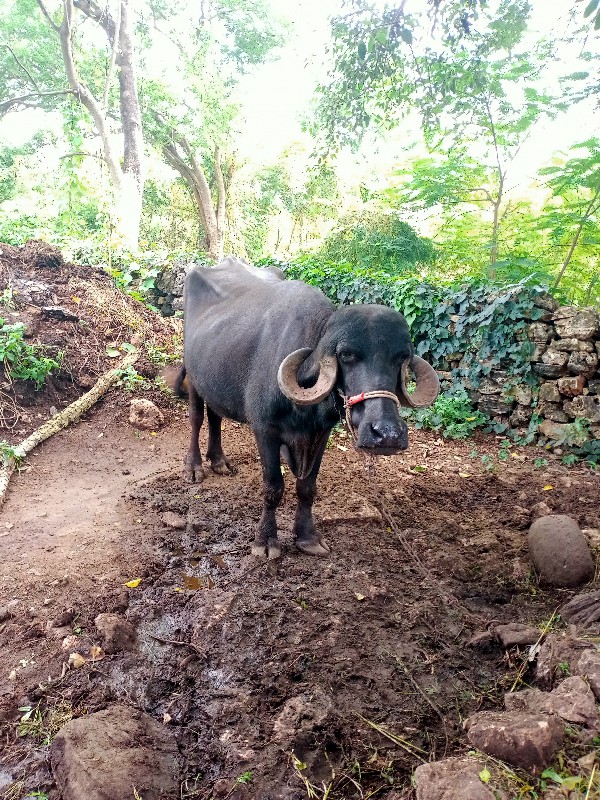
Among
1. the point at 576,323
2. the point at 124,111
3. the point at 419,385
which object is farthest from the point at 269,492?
the point at 124,111

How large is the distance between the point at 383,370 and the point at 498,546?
1.76m

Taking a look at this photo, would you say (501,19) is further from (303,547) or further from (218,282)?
(303,547)

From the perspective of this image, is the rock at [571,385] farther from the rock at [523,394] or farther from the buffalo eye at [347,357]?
the buffalo eye at [347,357]

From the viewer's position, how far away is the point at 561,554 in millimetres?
3211

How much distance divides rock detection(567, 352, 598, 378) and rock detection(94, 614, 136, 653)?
484 centimetres

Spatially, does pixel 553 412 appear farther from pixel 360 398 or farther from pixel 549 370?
pixel 360 398

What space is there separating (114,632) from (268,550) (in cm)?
116

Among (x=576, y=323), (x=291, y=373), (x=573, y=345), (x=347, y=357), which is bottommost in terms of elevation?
(x=573, y=345)

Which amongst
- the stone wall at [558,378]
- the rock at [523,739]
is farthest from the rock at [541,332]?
the rock at [523,739]

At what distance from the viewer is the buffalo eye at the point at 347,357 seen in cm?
286

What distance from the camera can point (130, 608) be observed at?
3.08m

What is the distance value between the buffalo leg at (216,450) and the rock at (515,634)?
2990 mm

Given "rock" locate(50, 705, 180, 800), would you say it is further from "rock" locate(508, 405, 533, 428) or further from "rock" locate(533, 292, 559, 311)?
"rock" locate(533, 292, 559, 311)

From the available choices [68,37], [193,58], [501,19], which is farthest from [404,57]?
[193,58]
